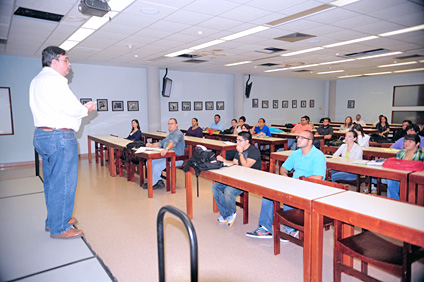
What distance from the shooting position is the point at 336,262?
219 centimetres

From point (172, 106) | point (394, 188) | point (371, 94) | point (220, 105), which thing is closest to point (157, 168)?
point (394, 188)

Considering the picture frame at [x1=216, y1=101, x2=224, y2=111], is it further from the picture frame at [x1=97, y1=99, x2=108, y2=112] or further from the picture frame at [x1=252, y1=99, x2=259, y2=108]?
the picture frame at [x1=97, y1=99, x2=108, y2=112]

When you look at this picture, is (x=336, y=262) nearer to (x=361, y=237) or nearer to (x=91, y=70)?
(x=361, y=237)

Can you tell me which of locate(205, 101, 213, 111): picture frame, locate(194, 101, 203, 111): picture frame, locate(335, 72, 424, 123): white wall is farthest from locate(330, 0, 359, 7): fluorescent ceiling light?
locate(335, 72, 424, 123): white wall

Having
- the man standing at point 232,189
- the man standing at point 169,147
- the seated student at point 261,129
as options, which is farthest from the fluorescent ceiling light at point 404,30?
the man standing at point 169,147

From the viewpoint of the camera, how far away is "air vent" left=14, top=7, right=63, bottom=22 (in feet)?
14.5

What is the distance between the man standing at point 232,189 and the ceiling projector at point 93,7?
242 cm

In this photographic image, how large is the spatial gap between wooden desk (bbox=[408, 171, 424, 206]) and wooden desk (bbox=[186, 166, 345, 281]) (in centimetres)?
142

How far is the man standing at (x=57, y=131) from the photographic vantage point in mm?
2320

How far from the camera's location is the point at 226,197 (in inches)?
141

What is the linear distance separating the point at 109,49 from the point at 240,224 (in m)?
5.58

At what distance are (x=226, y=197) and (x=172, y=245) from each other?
889 mm

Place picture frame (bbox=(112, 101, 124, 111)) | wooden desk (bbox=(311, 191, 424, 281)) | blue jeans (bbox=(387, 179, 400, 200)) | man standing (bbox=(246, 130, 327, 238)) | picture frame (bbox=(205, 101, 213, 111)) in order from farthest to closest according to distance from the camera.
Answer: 1. picture frame (bbox=(205, 101, 213, 111))
2. picture frame (bbox=(112, 101, 124, 111))
3. blue jeans (bbox=(387, 179, 400, 200))
4. man standing (bbox=(246, 130, 327, 238))
5. wooden desk (bbox=(311, 191, 424, 281))

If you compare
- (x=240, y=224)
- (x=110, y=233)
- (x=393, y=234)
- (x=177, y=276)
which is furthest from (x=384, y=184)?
Answer: (x=110, y=233)
